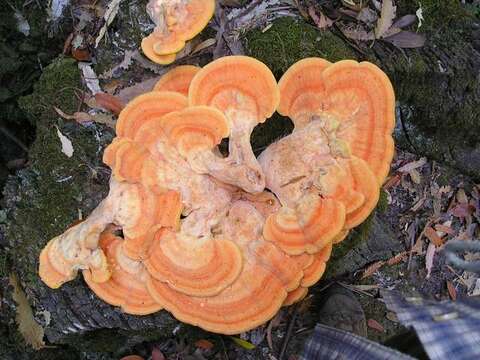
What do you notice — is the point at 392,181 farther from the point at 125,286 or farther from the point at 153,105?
the point at 125,286

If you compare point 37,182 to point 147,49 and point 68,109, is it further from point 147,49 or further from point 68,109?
point 147,49

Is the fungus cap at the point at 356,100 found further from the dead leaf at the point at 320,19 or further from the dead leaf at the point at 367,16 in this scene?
the dead leaf at the point at 367,16

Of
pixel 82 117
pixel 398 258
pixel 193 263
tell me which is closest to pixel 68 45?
pixel 82 117

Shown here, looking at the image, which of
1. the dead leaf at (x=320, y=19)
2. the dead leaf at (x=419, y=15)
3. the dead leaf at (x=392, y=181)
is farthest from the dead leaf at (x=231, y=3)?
the dead leaf at (x=392, y=181)

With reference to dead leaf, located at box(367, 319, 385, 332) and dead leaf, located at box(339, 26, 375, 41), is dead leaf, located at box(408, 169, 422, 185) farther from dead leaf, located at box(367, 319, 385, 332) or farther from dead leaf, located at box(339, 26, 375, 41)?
dead leaf, located at box(339, 26, 375, 41)

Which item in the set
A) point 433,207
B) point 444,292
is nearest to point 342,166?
point 433,207

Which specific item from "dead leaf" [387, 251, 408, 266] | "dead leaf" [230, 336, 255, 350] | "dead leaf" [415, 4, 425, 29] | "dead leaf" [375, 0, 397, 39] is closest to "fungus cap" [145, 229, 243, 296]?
"dead leaf" [230, 336, 255, 350]
